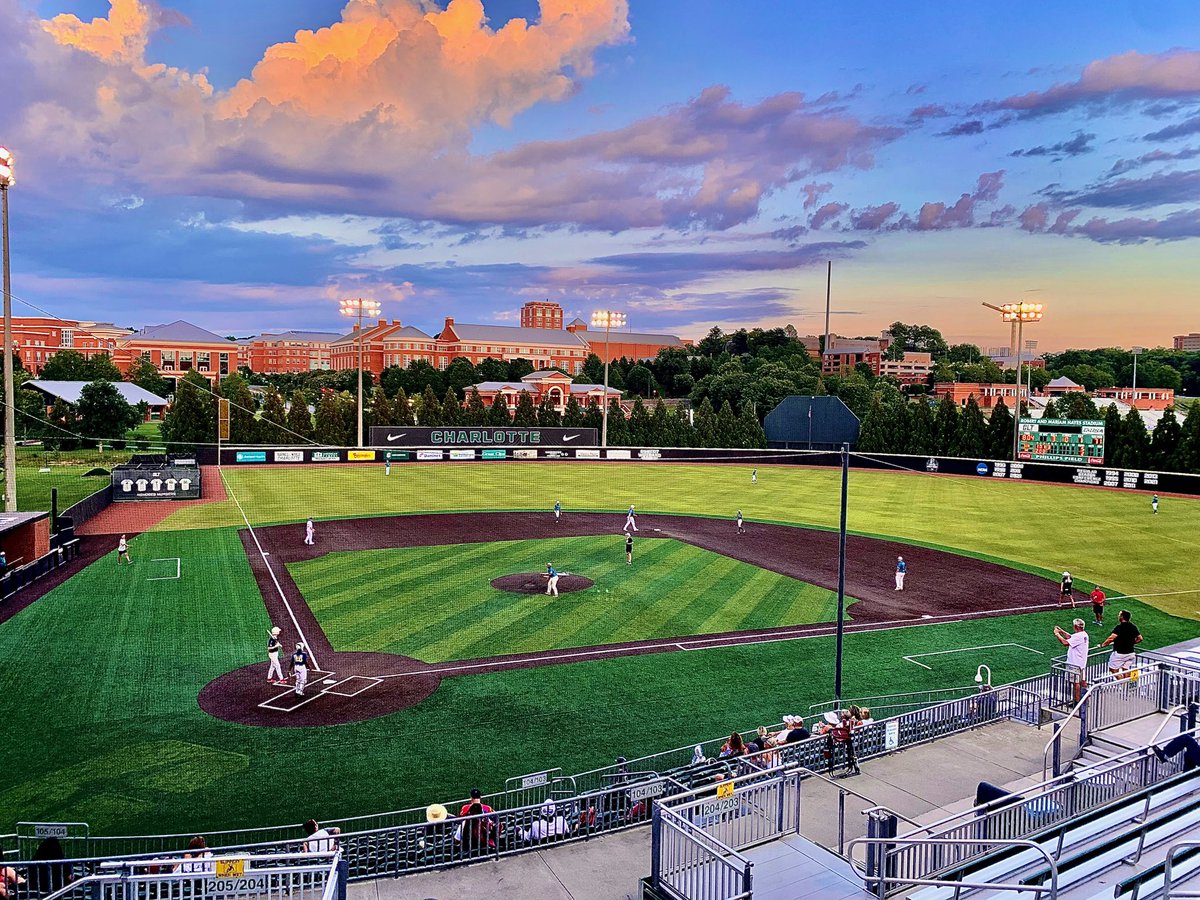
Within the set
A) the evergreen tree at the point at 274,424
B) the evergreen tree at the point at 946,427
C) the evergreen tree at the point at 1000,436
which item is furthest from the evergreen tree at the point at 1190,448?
the evergreen tree at the point at 274,424

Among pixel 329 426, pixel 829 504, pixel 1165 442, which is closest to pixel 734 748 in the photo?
pixel 829 504

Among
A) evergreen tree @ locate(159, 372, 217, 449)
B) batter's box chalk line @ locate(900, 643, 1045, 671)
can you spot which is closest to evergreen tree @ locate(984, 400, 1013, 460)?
batter's box chalk line @ locate(900, 643, 1045, 671)

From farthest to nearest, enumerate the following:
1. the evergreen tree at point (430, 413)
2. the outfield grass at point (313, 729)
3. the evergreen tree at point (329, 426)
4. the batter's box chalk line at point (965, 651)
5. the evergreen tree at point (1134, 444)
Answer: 1. the evergreen tree at point (430, 413)
2. the evergreen tree at point (329, 426)
3. the evergreen tree at point (1134, 444)
4. the batter's box chalk line at point (965, 651)
5. the outfield grass at point (313, 729)

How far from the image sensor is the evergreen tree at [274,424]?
8456 centimetres

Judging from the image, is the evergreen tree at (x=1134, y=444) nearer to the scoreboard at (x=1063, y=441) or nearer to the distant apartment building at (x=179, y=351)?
the scoreboard at (x=1063, y=441)

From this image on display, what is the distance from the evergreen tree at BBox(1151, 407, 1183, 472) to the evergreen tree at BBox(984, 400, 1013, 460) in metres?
11.6

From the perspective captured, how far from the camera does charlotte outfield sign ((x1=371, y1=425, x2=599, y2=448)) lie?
71062 mm

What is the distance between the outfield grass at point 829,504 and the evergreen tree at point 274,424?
20439mm

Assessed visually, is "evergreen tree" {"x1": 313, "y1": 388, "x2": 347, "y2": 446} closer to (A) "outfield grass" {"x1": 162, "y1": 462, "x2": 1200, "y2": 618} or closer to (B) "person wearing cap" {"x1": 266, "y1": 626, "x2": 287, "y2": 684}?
(A) "outfield grass" {"x1": 162, "y1": 462, "x2": 1200, "y2": 618}

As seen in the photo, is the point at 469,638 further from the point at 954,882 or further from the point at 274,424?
the point at 274,424

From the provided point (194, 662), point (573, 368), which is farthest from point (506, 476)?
point (573, 368)

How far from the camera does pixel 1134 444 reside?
2549 inches

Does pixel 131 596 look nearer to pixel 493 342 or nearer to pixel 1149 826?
pixel 1149 826

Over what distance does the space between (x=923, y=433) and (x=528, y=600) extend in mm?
63858
